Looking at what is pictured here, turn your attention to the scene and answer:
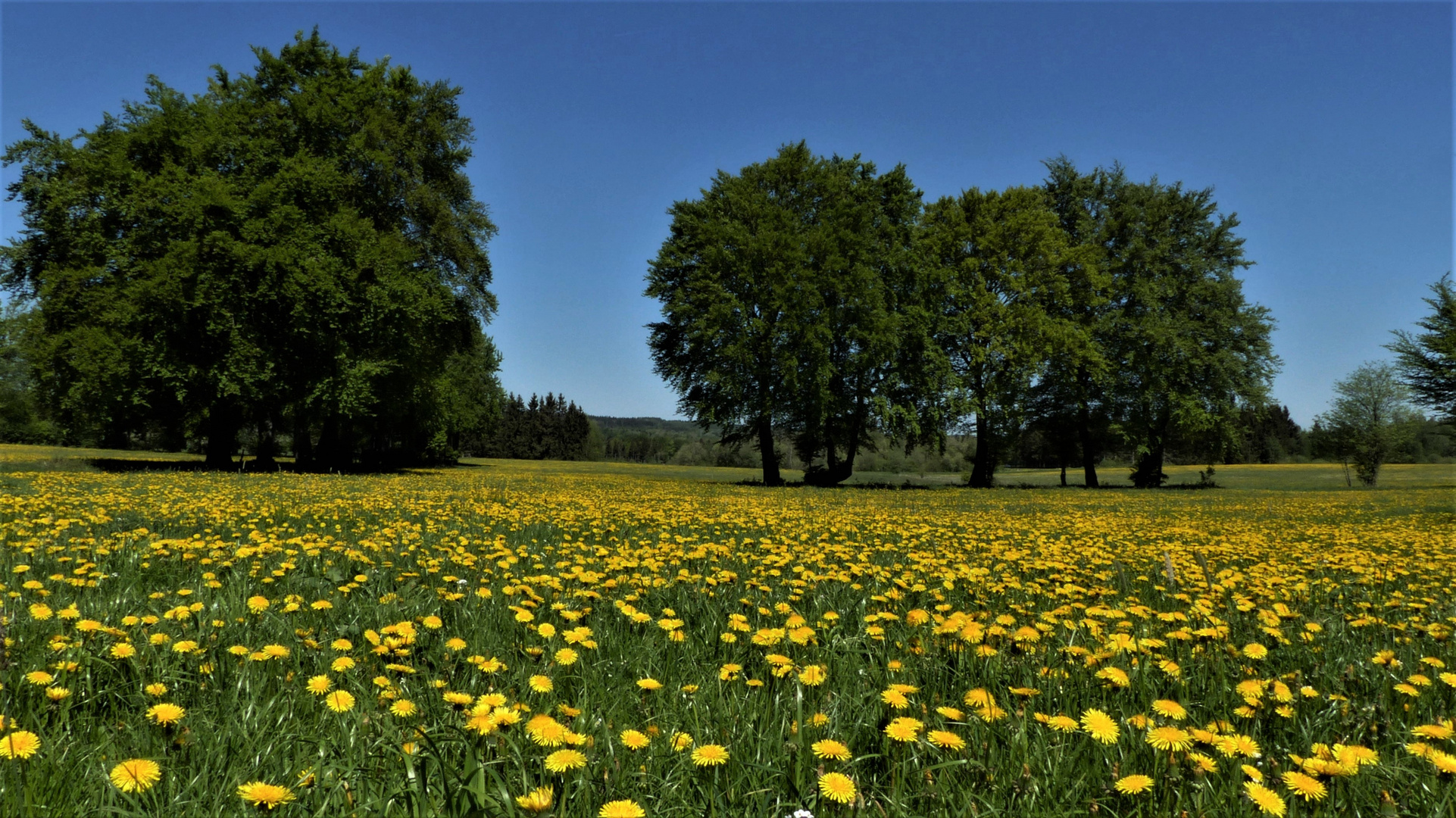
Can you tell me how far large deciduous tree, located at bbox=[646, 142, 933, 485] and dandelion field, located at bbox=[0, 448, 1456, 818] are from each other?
1887 cm

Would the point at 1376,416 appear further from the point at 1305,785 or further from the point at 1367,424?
the point at 1305,785

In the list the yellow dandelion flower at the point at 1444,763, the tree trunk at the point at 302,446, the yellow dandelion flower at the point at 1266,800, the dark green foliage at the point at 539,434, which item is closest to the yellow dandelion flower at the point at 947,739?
the yellow dandelion flower at the point at 1266,800

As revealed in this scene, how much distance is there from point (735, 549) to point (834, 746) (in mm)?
4008

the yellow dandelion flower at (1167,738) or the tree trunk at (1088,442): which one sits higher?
the tree trunk at (1088,442)

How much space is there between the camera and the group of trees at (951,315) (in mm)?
24391

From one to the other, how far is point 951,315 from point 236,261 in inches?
990

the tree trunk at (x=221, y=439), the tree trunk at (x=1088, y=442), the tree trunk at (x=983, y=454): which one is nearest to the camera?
the tree trunk at (x=221, y=439)

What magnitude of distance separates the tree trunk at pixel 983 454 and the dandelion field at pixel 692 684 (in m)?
22.9

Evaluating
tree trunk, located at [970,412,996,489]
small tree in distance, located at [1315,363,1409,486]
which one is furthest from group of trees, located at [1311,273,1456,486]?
tree trunk, located at [970,412,996,489]

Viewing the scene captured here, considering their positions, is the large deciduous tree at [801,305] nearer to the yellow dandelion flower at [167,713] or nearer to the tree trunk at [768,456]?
the tree trunk at [768,456]

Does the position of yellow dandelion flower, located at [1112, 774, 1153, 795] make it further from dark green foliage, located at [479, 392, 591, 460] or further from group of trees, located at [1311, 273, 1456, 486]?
dark green foliage, located at [479, 392, 591, 460]

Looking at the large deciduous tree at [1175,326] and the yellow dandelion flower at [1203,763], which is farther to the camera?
the large deciduous tree at [1175,326]

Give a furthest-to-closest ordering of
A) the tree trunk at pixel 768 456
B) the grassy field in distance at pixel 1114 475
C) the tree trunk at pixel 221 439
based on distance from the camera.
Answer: the grassy field in distance at pixel 1114 475 < the tree trunk at pixel 768 456 < the tree trunk at pixel 221 439

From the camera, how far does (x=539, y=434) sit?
107062 mm
